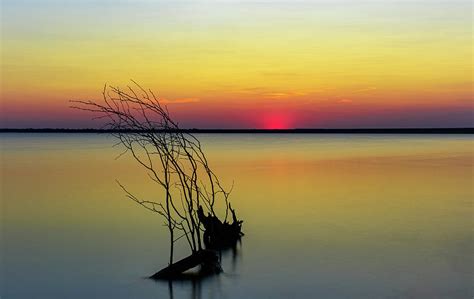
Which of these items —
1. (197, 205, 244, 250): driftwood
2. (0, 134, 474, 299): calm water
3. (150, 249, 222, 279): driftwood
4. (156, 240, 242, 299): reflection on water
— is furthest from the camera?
(197, 205, 244, 250): driftwood

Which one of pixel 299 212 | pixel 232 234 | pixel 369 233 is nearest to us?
pixel 232 234

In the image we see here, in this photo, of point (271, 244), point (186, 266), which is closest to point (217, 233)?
point (271, 244)

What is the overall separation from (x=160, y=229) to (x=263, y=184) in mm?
7012

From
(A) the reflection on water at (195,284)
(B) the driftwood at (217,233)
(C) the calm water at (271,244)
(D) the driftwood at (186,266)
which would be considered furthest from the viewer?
(B) the driftwood at (217,233)

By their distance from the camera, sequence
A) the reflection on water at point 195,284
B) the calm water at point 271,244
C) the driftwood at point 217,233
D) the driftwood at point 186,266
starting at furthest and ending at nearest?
the driftwood at point 217,233 → the driftwood at point 186,266 → the calm water at point 271,244 → the reflection on water at point 195,284

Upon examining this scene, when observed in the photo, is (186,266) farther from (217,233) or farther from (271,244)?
(271,244)

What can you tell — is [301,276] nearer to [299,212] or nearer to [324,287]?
[324,287]

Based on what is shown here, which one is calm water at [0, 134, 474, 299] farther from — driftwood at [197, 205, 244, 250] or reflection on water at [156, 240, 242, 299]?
driftwood at [197, 205, 244, 250]

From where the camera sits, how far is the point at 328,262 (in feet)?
22.5

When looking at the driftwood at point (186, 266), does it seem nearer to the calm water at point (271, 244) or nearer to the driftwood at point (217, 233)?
the calm water at point (271, 244)

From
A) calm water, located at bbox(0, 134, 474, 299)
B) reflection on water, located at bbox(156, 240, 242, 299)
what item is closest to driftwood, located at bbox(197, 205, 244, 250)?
calm water, located at bbox(0, 134, 474, 299)

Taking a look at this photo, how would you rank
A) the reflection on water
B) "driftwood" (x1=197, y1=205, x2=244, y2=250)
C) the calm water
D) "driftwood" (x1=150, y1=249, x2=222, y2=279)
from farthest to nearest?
"driftwood" (x1=197, y1=205, x2=244, y2=250)
"driftwood" (x1=150, y1=249, x2=222, y2=279)
the calm water
the reflection on water

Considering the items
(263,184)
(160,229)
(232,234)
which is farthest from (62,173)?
(232,234)

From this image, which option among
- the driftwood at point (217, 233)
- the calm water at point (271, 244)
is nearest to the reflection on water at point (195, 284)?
the calm water at point (271, 244)
